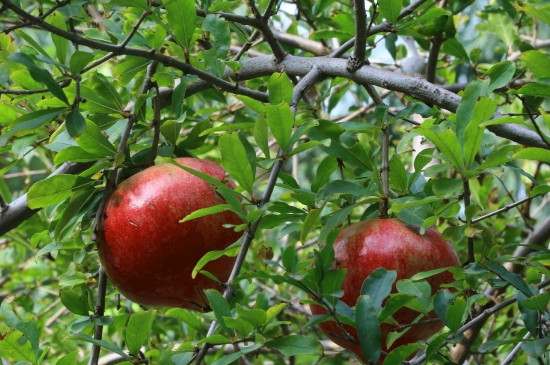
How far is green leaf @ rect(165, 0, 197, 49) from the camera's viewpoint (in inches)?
47.0

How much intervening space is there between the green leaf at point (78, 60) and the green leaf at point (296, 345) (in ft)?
1.66

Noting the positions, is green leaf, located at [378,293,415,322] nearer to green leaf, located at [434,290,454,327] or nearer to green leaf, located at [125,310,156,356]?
green leaf, located at [434,290,454,327]

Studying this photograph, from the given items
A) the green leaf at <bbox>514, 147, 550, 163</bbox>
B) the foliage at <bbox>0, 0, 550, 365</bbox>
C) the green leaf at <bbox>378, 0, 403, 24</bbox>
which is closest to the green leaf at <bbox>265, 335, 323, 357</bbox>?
the foliage at <bbox>0, 0, 550, 365</bbox>

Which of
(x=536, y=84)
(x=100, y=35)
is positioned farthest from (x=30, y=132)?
(x=536, y=84)

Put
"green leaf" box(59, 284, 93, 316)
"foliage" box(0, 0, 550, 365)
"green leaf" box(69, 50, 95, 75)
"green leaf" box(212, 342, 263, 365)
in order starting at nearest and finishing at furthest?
1. "green leaf" box(212, 342, 263, 365)
2. "foliage" box(0, 0, 550, 365)
3. "green leaf" box(69, 50, 95, 75)
4. "green leaf" box(59, 284, 93, 316)

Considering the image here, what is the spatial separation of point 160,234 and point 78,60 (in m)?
0.29

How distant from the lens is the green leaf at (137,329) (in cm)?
107

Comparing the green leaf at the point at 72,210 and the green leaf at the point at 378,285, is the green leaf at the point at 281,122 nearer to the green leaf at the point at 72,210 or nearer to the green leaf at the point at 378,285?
the green leaf at the point at 378,285

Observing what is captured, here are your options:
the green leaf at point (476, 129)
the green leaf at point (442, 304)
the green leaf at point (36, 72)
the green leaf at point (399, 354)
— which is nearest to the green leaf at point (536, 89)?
the green leaf at point (476, 129)

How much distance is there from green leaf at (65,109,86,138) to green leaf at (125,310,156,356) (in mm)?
264

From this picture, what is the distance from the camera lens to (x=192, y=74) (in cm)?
124

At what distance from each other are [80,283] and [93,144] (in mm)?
305

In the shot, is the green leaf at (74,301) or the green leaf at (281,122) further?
the green leaf at (74,301)

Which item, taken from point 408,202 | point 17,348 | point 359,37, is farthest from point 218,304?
point 359,37
